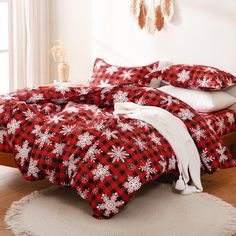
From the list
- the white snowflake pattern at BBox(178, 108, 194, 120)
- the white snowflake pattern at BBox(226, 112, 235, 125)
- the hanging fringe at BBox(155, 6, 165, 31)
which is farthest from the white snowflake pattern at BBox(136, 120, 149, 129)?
the hanging fringe at BBox(155, 6, 165, 31)

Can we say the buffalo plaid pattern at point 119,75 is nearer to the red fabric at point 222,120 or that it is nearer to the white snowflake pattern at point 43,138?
the red fabric at point 222,120

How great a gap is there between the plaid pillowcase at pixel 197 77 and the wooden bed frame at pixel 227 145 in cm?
39

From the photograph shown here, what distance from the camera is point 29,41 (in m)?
5.90

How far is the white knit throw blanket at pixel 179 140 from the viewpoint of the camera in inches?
151

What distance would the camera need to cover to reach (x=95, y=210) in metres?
3.31

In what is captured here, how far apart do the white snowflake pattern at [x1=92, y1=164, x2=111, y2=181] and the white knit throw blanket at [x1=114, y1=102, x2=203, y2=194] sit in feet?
2.02

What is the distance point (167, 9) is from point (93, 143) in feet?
6.95

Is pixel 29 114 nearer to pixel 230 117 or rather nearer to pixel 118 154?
pixel 118 154

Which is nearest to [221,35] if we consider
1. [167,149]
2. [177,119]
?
[177,119]

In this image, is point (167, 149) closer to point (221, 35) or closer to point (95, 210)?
point (95, 210)

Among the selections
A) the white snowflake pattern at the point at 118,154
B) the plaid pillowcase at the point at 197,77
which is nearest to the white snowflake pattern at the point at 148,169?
the white snowflake pattern at the point at 118,154

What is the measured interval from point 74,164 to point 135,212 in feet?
1.48

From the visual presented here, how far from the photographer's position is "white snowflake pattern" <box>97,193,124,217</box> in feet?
10.8

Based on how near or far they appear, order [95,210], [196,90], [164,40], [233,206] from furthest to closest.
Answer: [164,40], [196,90], [233,206], [95,210]
